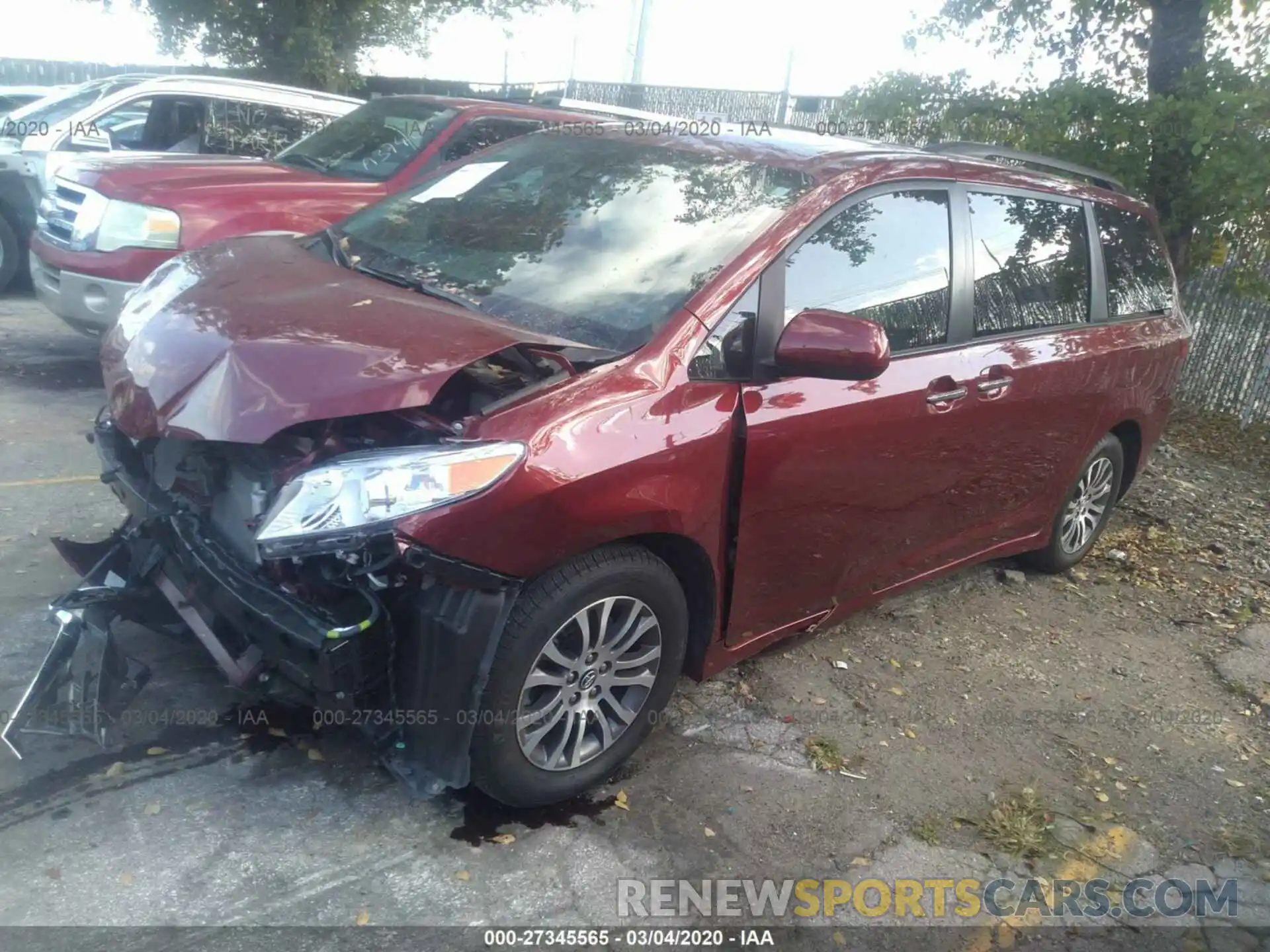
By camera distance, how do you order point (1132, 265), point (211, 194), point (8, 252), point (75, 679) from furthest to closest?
point (8, 252), point (211, 194), point (1132, 265), point (75, 679)

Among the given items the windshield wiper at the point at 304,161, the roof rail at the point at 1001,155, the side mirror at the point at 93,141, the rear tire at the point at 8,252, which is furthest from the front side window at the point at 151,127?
the roof rail at the point at 1001,155

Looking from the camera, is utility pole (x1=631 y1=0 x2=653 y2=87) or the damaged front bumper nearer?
the damaged front bumper

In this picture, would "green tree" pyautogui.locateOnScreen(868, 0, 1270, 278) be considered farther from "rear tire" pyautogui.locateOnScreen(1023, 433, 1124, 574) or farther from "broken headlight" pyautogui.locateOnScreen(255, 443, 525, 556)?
"broken headlight" pyautogui.locateOnScreen(255, 443, 525, 556)

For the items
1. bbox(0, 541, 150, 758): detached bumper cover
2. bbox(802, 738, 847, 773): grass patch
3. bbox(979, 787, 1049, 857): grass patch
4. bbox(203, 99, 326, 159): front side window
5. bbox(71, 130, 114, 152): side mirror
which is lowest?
bbox(979, 787, 1049, 857): grass patch

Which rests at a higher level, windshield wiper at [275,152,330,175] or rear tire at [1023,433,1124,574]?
windshield wiper at [275,152,330,175]

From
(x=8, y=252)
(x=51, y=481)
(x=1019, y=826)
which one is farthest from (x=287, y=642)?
(x=8, y=252)

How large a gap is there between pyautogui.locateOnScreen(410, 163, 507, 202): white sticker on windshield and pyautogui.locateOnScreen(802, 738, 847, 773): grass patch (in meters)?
2.44

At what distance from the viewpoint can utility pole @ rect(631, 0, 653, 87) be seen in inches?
890

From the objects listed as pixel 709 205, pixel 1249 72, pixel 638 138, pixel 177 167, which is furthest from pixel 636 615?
pixel 1249 72

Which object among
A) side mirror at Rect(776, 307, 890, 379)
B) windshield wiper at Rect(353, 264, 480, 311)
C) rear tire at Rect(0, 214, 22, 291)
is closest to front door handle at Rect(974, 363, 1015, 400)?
side mirror at Rect(776, 307, 890, 379)

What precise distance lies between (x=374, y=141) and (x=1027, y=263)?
15.5 feet

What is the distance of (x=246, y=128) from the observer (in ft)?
27.1

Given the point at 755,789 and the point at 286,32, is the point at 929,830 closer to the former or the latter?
the point at 755,789

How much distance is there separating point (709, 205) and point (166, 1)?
1387 cm
